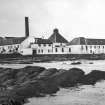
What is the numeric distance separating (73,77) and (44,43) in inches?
2120

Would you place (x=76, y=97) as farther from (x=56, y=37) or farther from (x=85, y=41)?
(x=56, y=37)

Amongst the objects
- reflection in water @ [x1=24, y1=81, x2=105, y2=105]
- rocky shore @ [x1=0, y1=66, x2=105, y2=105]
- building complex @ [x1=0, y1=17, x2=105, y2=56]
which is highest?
A: building complex @ [x1=0, y1=17, x2=105, y2=56]

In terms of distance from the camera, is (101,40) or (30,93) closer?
(30,93)

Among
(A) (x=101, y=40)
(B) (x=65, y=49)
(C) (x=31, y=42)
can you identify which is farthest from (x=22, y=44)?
(A) (x=101, y=40)

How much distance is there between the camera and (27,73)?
931 inches

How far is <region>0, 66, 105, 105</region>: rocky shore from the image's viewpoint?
14703 mm

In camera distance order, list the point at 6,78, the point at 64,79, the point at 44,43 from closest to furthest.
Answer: the point at 64,79, the point at 6,78, the point at 44,43

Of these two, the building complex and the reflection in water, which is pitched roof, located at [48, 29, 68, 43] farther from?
the reflection in water

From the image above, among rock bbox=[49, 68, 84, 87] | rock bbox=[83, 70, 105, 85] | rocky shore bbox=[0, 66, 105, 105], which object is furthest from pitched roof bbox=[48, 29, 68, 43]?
rock bbox=[49, 68, 84, 87]

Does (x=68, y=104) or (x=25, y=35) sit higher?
(x=25, y=35)

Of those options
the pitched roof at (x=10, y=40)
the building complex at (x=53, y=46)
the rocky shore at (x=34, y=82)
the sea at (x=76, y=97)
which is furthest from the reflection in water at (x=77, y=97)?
the pitched roof at (x=10, y=40)

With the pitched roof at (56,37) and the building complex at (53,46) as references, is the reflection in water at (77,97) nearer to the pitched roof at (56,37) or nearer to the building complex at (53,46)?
the building complex at (53,46)

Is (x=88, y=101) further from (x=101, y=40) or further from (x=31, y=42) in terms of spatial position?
(x=101, y=40)

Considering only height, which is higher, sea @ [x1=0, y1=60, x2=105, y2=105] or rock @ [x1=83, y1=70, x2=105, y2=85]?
rock @ [x1=83, y1=70, x2=105, y2=85]
